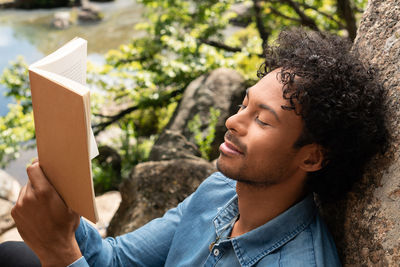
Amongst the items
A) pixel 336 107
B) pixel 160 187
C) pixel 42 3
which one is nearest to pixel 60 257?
pixel 336 107

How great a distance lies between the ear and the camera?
137 cm

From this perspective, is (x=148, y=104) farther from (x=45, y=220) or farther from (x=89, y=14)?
(x=89, y=14)

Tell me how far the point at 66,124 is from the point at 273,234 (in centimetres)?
74

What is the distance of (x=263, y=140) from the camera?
1.36m

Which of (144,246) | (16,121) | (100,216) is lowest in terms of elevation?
(100,216)

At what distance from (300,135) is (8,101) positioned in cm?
680

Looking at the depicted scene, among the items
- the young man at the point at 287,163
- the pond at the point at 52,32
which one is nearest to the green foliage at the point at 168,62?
the young man at the point at 287,163

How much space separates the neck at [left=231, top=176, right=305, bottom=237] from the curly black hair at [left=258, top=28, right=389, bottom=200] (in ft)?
0.26

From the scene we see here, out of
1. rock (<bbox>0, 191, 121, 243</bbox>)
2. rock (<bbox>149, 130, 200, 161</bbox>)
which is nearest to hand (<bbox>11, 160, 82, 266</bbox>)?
rock (<bbox>149, 130, 200, 161</bbox>)

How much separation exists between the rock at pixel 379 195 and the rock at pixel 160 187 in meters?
1.38

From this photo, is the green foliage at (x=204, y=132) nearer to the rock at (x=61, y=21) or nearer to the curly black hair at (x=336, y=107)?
the curly black hair at (x=336, y=107)

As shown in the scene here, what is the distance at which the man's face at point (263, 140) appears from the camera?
4.42 ft

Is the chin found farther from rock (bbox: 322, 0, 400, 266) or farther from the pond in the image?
the pond

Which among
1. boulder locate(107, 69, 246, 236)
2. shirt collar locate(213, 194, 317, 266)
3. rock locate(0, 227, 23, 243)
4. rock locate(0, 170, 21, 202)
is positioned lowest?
rock locate(0, 170, 21, 202)
